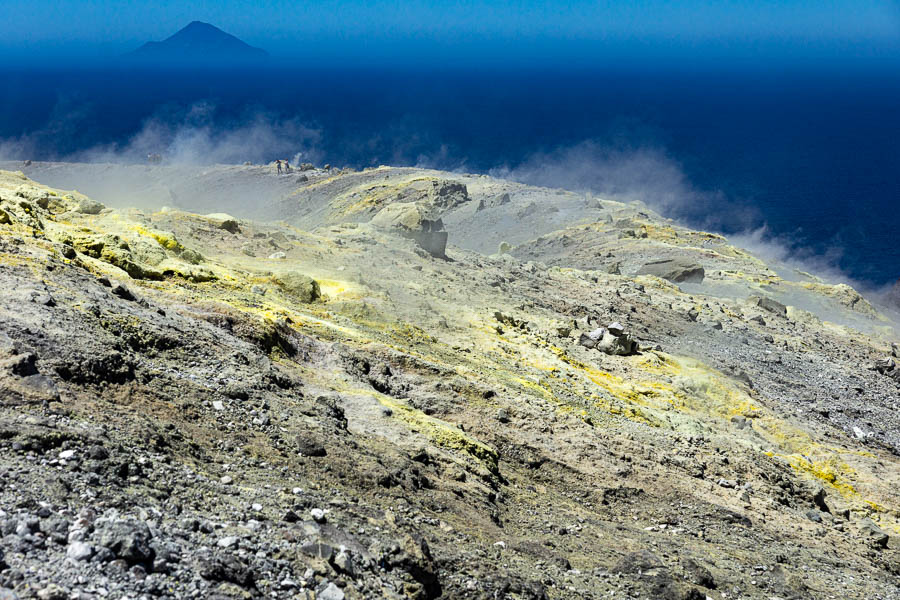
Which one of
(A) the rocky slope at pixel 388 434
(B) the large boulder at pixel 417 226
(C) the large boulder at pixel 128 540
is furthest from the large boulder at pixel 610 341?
(C) the large boulder at pixel 128 540

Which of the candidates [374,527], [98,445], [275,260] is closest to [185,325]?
[98,445]

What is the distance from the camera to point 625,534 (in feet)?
37.2

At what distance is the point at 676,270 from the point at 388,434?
33834 mm

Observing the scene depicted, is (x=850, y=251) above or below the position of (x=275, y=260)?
below

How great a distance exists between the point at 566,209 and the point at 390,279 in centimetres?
3668

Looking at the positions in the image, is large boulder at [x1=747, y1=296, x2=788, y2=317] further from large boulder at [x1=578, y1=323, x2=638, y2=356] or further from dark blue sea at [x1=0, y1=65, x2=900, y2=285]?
dark blue sea at [x1=0, y1=65, x2=900, y2=285]

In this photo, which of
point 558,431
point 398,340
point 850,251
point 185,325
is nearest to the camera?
point 185,325

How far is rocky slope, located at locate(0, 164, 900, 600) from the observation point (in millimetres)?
6871

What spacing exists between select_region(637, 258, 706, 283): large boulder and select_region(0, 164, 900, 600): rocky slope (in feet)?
36.4

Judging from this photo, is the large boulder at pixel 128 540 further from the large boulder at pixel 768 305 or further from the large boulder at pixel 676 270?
the large boulder at pixel 676 270

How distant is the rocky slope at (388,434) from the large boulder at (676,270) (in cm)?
1110

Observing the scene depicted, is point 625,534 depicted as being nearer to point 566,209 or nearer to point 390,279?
point 390,279

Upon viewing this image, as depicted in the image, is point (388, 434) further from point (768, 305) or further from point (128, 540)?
point (768, 305)

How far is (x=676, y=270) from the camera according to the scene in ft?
138
